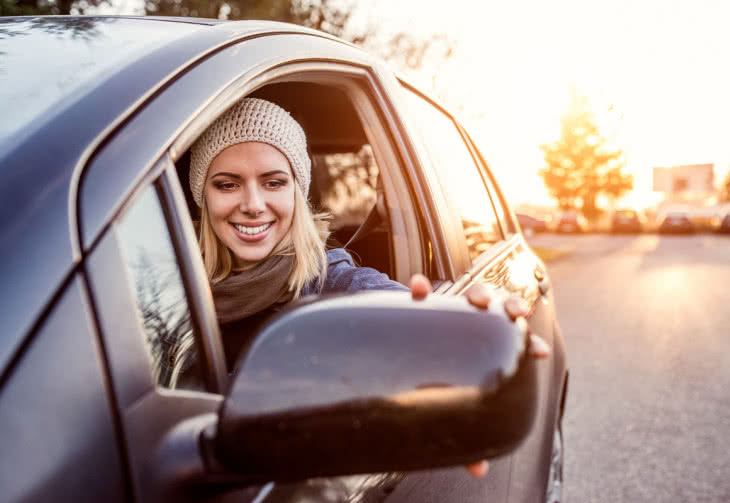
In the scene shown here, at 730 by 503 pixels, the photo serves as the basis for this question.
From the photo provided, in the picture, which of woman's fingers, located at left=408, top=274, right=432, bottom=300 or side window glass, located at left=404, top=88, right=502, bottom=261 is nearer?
woman's fingers, located at left=408, top=274, right=432, bottom=300

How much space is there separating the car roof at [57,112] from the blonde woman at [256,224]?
388 millimetres

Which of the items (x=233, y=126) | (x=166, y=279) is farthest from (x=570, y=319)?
(x=166, y=279)

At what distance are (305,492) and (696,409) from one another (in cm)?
511

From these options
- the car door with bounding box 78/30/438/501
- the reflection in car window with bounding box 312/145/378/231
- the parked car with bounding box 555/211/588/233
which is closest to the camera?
the car door with bounding box 78/30/438/501

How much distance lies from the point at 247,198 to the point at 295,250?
7.5 inches

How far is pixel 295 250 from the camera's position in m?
1.80

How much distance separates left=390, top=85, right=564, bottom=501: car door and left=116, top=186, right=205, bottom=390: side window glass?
104cm

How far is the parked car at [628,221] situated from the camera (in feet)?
147


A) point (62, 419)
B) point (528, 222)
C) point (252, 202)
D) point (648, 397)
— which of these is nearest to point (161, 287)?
point (62, 419)

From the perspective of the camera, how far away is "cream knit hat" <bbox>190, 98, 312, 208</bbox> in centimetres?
173

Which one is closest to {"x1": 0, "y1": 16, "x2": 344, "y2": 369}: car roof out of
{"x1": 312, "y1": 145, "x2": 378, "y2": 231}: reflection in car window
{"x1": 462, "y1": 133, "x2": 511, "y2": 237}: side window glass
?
{"x1": 312, "y1": 145, "x2": 378, "y2": 231}: reflection in car window

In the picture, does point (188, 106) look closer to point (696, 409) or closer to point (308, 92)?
point (308, 92)

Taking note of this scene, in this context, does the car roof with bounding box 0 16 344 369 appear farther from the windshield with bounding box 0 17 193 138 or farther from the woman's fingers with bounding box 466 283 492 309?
the woman's fingers with bounding box 466 283 492 309

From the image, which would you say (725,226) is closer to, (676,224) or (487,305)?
(676,224)
